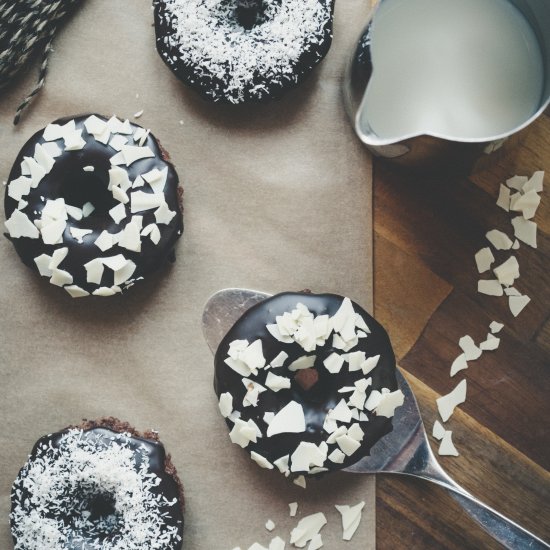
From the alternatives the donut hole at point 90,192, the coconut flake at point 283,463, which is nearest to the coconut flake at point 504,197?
the coconut flake at point 283,463

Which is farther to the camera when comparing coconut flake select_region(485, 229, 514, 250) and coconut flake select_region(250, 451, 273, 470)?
coconut flake select_region(485, 229, 514, 250)

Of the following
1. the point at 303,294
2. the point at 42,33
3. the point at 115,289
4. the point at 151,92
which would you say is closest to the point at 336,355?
the point at 303,294

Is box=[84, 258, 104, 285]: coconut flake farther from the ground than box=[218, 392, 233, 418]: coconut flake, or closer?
farther from the ground

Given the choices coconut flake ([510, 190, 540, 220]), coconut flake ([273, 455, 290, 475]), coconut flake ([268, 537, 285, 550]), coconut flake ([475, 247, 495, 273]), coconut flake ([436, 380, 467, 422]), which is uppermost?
coconut flake ([510, 190, 540, 220])

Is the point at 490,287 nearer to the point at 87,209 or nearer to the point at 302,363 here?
the point at 302,363

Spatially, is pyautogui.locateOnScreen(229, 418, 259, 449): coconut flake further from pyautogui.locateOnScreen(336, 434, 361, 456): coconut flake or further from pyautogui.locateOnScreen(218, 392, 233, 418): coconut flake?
pyautogui.locateOnScreen(336, 434, 361, 456): coconut flake

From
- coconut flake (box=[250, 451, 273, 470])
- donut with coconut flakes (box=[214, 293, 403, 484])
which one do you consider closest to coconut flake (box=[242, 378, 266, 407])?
donut with coconut flakes (box=[214, 293, 403, 484])

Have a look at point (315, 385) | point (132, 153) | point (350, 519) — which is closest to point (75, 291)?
point (132, 153)
